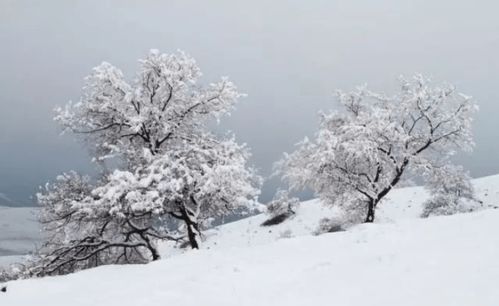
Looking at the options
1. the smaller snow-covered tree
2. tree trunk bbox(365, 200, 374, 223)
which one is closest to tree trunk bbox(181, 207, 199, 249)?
tree trunk bbox(365, 200, 374, 223)

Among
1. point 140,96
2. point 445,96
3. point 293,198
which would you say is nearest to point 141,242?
point 140,96

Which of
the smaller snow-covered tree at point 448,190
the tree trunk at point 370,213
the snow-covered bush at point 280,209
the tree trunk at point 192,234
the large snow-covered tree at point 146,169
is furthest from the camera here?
the snow-covered bush at point 280,209

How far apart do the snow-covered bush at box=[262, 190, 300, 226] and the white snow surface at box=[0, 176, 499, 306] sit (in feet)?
77.2

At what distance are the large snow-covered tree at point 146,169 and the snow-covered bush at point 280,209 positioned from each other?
→ 65.6 feet

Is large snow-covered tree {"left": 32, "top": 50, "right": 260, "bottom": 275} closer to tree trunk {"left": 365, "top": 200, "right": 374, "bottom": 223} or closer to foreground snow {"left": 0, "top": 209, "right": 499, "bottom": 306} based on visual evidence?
foreground snow {"left": 0, "top": 209, "right": 499, "bottom": 306}

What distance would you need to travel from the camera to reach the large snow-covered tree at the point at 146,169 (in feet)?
57.9

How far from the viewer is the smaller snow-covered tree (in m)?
27.1

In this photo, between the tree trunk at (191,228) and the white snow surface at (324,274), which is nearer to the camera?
the white snow surface at (324,274)

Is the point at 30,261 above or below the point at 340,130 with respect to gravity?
below

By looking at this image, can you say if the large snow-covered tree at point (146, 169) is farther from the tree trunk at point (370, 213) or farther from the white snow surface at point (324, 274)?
the tree trunk at point (370, 213)

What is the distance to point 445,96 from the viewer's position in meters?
26.2

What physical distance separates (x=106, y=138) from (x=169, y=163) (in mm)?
3996

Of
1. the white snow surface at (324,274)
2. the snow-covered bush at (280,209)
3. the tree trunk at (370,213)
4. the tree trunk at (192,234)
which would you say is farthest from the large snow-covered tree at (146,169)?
the snow-covered bush at (280,209)

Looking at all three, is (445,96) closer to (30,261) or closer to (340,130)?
(340,130)
